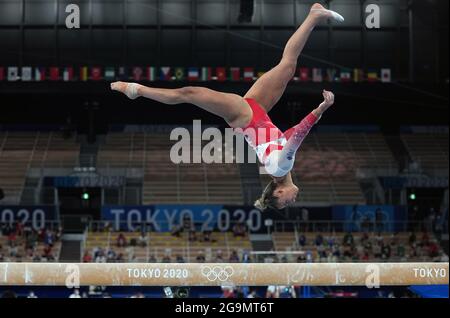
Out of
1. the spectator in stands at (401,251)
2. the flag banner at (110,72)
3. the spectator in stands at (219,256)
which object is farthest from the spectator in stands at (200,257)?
the flag banner at (110,72)

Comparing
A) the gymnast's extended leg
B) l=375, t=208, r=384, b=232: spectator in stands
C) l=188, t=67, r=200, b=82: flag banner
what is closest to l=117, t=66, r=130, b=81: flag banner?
l=188, t=67, r=200, b=82: flag banner

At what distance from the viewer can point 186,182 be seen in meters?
20.2

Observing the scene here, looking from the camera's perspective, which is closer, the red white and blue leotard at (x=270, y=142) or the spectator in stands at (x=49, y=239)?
the red white and blue leotard at (x=270, y=142)

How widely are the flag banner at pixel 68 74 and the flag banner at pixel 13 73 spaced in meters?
1.32

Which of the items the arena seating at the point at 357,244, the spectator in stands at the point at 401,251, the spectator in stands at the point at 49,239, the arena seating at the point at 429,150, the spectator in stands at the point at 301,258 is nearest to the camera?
the spectator in stands at the point at 301,258

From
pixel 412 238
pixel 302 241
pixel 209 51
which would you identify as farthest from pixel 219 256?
pixel 209 51

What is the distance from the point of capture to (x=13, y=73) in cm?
2017

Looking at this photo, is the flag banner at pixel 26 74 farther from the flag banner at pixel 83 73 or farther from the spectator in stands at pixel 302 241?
the spectator in stands at pixel 302 241

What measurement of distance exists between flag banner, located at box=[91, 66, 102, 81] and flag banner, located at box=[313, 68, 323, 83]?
620 centimetres

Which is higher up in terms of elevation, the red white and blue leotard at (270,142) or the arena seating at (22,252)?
the arena seating at (22,252)

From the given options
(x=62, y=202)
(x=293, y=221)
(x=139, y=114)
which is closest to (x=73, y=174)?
(x=62, y=202)

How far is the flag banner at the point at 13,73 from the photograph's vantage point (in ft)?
65.6

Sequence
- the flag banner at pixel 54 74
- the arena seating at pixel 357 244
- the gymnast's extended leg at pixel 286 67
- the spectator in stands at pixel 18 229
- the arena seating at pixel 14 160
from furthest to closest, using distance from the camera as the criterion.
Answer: the flag banner at pixel 54 74 < the arena seating at pixel 357 244 < the spectator in stands at pixel 18 229 < the arena seating at pixel 14 160 < the gymnast's extended leg at pixel 286 67

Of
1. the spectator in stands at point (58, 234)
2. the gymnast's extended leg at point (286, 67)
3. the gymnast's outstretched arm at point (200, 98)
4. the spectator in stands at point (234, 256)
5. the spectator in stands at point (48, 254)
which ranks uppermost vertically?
the spectator in stands at point (58, 234)
